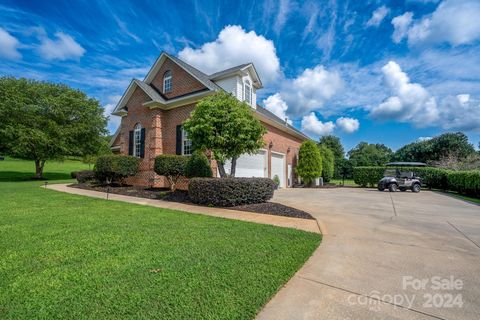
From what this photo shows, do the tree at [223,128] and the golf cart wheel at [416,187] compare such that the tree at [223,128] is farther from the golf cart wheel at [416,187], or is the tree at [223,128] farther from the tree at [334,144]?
the tree at [334,144]

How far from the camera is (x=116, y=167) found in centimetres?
1225

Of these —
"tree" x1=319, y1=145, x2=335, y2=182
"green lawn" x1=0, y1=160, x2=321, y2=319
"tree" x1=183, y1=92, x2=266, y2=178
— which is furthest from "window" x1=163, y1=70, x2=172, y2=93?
"tree" x1=319, y1=145, x2=335, y2=182

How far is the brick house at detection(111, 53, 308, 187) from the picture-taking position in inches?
498

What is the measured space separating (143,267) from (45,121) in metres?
25.1

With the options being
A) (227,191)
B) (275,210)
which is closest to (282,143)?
(227,191)

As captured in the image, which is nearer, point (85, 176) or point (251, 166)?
point (251, 166)

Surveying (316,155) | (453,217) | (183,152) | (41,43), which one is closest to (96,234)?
(183,152)

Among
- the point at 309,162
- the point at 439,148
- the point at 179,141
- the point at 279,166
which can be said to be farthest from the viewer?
the point at 439,148

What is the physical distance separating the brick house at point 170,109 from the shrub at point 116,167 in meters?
0.74

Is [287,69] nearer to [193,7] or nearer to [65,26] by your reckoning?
[193,7]

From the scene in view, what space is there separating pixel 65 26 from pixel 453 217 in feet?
54.0

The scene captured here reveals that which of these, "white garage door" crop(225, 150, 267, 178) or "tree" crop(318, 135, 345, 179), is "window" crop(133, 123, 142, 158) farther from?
"tree" crop(318, 135, 345, 179)

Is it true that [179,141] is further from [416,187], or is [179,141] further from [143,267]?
[416,187]

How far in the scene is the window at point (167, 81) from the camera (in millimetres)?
14031
